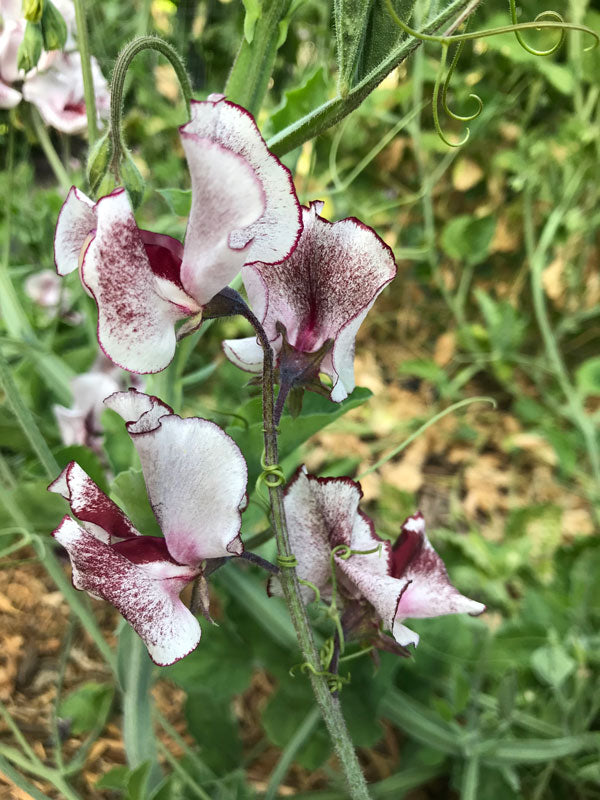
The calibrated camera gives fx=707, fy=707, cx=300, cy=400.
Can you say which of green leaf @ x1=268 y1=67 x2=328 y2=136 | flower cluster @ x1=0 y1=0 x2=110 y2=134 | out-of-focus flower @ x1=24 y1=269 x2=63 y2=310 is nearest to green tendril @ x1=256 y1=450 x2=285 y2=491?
green leaf @ x1=268 y1=67 x2=328 y2=136

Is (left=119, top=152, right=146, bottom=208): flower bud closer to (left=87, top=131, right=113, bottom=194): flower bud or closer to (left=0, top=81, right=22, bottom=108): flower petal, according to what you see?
(left=87, top=131, right=113, bottom=194): flower bud

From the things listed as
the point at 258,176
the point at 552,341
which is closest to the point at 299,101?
the point at 258,176

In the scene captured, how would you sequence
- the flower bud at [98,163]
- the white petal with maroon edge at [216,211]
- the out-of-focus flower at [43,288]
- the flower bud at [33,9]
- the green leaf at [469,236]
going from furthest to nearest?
the green leaf at [469,236], the out-of-focus flower at [43,288], the flower bud at [33,9], the flower bud at [98,163], the white petal with maroon edge at [216,211]

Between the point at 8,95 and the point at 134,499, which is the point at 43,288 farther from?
the point at 134,499

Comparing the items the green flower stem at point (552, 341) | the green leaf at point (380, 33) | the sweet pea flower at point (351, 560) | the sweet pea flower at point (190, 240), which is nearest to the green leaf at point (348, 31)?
the green leaf at point (380, 33)

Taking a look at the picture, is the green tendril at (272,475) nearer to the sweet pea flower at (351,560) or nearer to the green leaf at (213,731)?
the sweet pea flower at (351,560)
